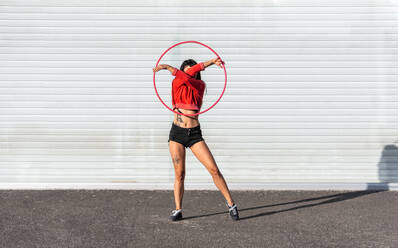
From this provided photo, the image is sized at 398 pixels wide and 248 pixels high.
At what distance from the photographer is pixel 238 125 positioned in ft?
30.0

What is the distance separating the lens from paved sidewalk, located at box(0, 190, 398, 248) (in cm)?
622

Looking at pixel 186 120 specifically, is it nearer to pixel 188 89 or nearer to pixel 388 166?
pixel 188 89

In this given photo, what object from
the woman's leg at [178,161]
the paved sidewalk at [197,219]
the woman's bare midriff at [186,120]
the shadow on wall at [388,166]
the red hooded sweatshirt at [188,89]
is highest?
the red hooded sweatshirt at [188,89]

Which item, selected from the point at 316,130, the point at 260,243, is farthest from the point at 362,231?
the point at 316,130

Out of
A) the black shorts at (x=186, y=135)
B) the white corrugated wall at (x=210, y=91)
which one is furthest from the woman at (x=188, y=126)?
the white corrugated wall at (x=210, y=91)

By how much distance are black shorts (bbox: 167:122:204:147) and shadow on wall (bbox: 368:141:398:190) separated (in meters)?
3.56

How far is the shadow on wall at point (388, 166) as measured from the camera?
30.0 feet

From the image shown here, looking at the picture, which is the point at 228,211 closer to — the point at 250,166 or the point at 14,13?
the point at 250,166

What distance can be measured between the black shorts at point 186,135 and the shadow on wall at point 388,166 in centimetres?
356

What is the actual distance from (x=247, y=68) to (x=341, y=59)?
1451 millimetres

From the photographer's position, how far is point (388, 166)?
9.19m

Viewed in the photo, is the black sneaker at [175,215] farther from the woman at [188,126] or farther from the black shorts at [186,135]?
the black shorts at [186,135]

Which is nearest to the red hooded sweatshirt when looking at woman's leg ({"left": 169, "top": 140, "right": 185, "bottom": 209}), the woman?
the woman

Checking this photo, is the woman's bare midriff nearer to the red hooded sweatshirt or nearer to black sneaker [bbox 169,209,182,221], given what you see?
the red hooded sweatshirt
